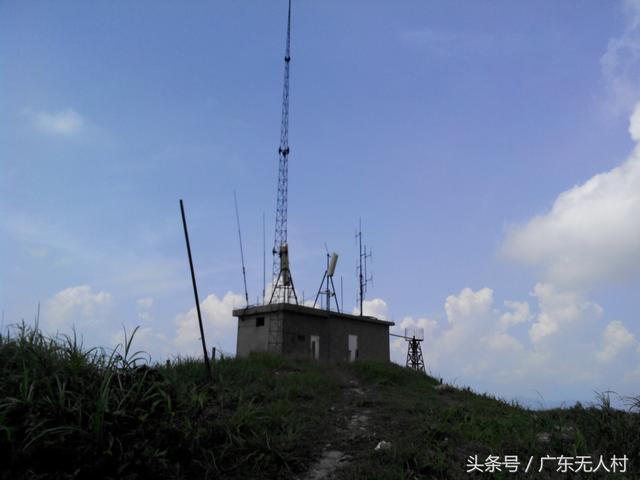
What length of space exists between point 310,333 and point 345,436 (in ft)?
47.5

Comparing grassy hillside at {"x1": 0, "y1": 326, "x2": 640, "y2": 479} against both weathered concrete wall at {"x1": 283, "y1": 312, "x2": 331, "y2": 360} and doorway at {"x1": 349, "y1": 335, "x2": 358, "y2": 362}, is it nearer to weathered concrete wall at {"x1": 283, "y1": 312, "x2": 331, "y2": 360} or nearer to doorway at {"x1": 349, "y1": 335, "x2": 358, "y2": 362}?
weathered concrete wall at {"x1": 283, "y1": 312, "x2": 331, "y2": 360}

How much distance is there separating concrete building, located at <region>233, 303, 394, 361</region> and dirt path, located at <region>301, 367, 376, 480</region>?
10.4 meters

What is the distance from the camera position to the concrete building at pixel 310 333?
21328 millimetres

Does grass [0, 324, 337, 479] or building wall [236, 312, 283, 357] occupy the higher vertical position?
building wall [236, 312, 283, 357]

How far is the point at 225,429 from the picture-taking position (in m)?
6.94

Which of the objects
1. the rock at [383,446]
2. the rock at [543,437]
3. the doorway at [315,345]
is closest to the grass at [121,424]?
the rock at [383,446]

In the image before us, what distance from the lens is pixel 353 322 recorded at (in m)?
24.2

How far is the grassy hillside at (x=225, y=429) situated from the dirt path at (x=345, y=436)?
28mm

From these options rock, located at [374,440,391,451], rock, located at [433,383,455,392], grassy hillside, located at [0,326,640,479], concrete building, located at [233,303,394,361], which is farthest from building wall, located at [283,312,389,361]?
rock, located at [374,440,391,451]

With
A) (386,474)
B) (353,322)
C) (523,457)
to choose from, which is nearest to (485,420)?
(523,457)

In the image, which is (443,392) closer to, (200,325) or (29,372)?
(200,325)

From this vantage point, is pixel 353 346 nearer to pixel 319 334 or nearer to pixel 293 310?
pixel 319 334

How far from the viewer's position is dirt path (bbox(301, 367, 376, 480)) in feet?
22.1

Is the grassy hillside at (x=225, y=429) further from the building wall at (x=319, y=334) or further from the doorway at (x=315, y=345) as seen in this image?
the doorway at (x=315, y=345)
